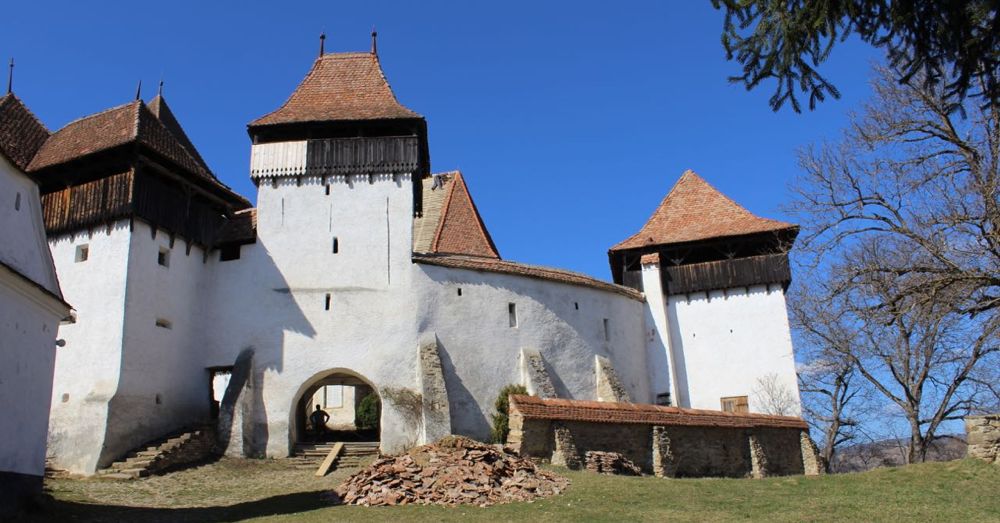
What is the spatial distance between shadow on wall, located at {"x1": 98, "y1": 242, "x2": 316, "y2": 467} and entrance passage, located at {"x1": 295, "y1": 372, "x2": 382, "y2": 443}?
1.31m

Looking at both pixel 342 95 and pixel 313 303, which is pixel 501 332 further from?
pixel 342 95

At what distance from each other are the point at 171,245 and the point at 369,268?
4.80m

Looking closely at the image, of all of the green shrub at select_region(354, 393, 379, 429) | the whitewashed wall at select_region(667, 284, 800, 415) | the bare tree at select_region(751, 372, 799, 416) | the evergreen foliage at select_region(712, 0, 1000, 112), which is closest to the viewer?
the evergreen foliage at select_region(712, 0, 1000, 112)

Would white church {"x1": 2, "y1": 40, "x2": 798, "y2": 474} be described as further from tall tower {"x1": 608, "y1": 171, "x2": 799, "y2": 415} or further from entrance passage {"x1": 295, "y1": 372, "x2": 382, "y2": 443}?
entrance passage {"x1": 295, "y1": 372, "x2": 382, "y2": 443}

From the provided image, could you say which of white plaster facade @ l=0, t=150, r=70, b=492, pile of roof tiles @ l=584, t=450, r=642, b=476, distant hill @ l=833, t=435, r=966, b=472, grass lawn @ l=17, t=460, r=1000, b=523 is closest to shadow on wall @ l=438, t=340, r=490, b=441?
pile of roof tiles @ l=584, t=450, r=642, b=476

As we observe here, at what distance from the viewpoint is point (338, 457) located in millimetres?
18062

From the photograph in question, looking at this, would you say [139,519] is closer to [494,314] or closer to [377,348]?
[377,348]

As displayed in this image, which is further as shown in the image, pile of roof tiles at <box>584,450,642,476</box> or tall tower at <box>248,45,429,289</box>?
tall tower at <box>248,45,429,289</box>

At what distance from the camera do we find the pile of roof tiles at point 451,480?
42.4 feet

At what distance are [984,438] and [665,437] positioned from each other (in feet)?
22.0

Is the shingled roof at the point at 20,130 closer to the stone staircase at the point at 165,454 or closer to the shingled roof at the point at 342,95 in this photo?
the shingled roof at the point at 342,95

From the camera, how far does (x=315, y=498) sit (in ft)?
45.3

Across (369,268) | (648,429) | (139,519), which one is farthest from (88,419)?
(648,429)

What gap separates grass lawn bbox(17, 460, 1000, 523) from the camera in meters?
10.9
